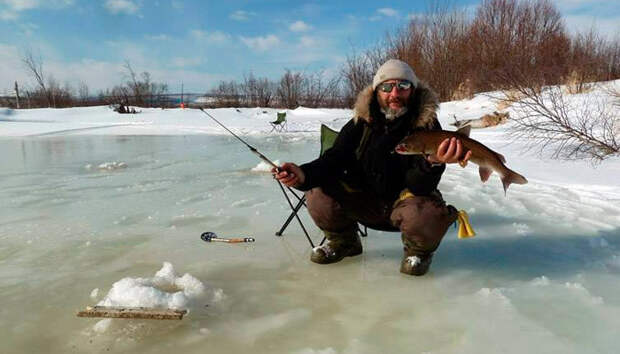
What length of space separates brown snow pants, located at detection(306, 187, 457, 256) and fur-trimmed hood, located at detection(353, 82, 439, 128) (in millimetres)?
391

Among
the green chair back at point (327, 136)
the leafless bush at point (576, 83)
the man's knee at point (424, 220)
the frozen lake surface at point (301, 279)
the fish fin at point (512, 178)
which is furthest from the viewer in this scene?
the leafless bush at point (576, 83)

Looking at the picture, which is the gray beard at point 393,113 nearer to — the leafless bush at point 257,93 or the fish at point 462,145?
the fish at point 462,145

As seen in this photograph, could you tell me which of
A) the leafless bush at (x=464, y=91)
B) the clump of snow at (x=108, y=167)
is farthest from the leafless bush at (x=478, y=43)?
the clump of snow at (x=108, y=167)

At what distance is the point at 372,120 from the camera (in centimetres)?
230

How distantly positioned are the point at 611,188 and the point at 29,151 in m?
9.78

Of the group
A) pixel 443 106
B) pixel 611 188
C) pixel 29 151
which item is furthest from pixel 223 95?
pixel 611 188

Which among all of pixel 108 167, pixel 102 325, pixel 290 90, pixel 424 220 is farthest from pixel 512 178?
pixel 290 90

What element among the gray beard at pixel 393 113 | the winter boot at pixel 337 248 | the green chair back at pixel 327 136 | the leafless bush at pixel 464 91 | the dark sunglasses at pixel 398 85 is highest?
the leafless bush at pixel 464 91

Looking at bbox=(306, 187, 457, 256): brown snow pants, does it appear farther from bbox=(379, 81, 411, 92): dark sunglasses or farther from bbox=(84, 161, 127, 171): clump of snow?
bbox=(84, 161, 127, 171): clump of snow

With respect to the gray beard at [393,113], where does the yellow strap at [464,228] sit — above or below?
below

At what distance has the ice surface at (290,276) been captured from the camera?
1590 mm

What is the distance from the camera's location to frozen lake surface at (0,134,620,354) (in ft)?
5.19

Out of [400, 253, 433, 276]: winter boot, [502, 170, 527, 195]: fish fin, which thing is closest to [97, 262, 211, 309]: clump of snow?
[400, 253, 433, 276]: winter boot

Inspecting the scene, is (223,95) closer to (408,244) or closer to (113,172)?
(113,172)
